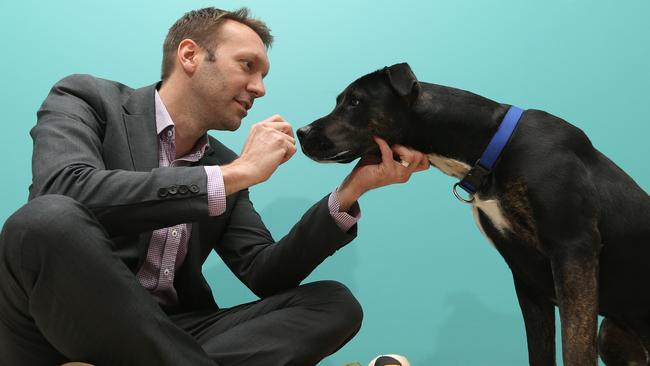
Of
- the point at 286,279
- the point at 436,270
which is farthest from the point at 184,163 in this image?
the point at 436,270

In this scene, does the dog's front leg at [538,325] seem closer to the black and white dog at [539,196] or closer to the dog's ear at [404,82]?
the black and white dog at [539,196]

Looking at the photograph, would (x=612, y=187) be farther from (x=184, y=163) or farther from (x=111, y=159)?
(x=111, y=159)

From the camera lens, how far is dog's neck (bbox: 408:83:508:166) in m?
1.88

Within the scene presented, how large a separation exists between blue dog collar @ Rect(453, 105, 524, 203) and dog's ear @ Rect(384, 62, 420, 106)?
264 millimetres

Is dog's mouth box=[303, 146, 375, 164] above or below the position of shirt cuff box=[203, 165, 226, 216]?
above

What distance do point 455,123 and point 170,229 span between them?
34.9 inches

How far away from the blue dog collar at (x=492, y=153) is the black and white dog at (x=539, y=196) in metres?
0.02

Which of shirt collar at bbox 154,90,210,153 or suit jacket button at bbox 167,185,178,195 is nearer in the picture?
suit jacket button at bbox 167,185,178,195

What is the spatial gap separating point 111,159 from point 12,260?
0.48 metres

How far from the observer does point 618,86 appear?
2.80 metres

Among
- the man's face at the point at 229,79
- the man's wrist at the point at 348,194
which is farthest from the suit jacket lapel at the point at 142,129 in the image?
the man's wrist at the point at 348,194

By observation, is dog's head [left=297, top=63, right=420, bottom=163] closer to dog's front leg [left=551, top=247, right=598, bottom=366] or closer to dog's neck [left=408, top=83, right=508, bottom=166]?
dog's neck [left=408, top=83, right=508, bottom=166]

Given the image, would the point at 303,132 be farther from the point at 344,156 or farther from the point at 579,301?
the point at 579,301

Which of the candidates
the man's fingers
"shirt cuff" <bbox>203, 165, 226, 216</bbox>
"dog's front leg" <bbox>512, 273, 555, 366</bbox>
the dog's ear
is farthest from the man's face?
"dog's front leg" <bbox>512, 273, 555, 366</bbox>
